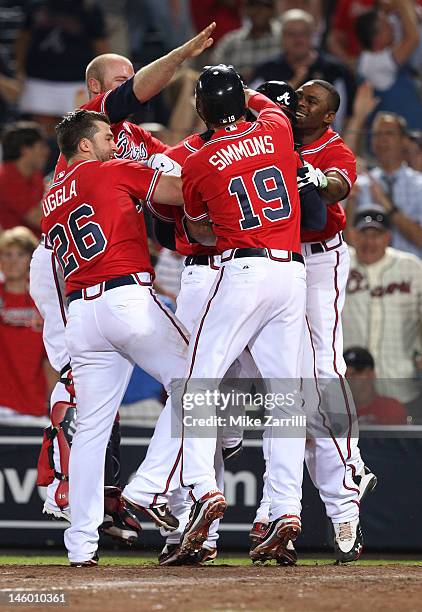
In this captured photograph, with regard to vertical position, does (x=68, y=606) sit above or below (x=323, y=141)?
below

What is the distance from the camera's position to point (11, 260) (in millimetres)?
9070

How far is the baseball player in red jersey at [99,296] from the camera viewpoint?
6180 mm

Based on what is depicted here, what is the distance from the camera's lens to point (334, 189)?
20.8 feet

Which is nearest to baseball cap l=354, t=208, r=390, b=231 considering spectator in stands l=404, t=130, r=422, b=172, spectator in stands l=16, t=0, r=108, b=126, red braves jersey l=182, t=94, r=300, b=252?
spectator in stands l=404, t=130, r=422, b=172

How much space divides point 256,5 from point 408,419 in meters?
5.22

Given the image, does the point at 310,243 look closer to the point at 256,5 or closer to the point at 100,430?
the point at 100,430

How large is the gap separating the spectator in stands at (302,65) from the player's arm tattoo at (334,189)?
4630 mm

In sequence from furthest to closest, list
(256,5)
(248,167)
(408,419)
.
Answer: (256,5) < (408,419) < (248,167)

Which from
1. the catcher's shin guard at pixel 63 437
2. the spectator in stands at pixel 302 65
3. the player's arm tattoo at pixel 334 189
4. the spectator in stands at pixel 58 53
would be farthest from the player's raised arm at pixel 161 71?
the spectator in stands at pixel 58 53

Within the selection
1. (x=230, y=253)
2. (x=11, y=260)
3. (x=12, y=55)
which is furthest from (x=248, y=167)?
(x=12, y=55)

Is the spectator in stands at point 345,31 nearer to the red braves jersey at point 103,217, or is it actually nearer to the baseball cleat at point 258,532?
the red braves jersey at point 103,217

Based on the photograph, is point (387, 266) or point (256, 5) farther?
point (256, 5)

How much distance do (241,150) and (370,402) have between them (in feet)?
9.59

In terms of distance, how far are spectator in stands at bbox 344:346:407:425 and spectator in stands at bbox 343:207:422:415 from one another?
16 centimetres
